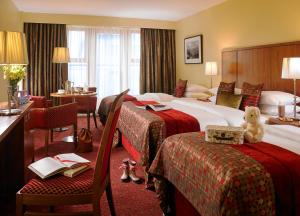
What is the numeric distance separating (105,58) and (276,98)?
4.89 metres

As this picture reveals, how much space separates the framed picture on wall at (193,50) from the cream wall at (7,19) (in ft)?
12.7

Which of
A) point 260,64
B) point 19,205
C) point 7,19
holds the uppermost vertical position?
point 7,19

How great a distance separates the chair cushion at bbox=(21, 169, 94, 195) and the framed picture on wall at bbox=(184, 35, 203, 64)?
5227 mm

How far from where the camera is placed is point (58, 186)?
1.77m

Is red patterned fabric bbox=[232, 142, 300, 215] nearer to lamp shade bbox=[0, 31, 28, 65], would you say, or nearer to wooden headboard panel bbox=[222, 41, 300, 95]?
lamp shade bbox=[0, 31, 28, 65]

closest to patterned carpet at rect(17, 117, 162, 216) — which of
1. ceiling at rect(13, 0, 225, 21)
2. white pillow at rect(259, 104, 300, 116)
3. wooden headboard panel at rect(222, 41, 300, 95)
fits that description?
white pillow at rect(259, 104, 300, 116)

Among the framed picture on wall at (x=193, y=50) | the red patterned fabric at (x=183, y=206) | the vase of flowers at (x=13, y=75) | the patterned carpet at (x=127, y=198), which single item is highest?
the framed picture on wall at (x=193, y=50)

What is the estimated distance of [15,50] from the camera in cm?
234

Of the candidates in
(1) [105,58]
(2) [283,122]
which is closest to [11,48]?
(2) [283,122]

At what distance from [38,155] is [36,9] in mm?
3718

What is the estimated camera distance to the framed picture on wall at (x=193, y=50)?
21.4ft

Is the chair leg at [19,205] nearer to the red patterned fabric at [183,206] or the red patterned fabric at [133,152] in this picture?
the red patterned fabric at [183,206]

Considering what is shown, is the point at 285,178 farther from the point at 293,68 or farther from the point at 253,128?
the point at 293,68

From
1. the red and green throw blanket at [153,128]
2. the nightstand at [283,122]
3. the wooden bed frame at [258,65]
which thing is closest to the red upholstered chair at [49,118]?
the wooden bed frame at [258,65]
